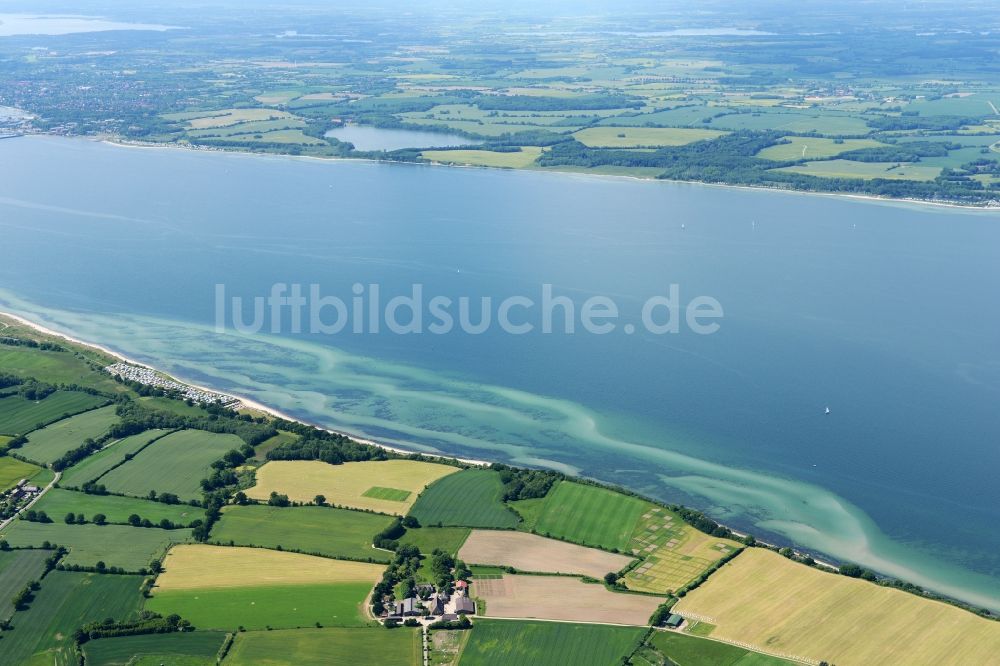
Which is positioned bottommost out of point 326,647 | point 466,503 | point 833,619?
point 326,647

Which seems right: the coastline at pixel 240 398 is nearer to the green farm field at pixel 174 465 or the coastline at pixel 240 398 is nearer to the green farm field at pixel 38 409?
the green farm field at pixel 174 465

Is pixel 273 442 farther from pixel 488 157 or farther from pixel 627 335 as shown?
pixel 488 157

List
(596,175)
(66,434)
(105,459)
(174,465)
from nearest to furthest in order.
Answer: (174,465), (105,459), (66,434), (596,175)

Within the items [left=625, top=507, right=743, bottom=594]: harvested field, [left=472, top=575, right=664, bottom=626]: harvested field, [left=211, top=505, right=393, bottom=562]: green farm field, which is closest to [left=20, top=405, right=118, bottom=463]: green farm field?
[left=211, top=505, right=393, bottom=562]: green farm field

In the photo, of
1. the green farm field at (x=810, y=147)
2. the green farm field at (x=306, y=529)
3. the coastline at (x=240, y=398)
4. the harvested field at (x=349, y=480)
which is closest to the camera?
the green farm field at (x=306, y=529)

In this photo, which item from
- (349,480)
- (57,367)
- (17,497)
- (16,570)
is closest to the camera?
(16,570)

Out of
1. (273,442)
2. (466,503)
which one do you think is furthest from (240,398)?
(466,503)

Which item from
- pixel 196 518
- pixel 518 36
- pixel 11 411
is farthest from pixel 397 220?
pixel 518 36

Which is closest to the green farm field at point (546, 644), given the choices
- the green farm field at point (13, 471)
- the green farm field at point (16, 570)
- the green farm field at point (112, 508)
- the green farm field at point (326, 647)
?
the green farm field at point (326, 647)
